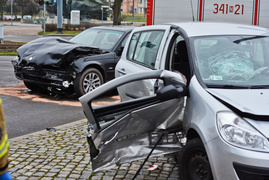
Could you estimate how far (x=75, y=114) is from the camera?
838cm

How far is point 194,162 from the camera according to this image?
4.06m

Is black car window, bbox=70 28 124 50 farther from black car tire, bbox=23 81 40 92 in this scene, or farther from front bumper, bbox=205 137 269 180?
front bumper, bbox=205 137 269 180

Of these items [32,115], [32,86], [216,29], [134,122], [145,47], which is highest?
[216,29]

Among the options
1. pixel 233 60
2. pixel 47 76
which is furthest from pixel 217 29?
pixel 47 76

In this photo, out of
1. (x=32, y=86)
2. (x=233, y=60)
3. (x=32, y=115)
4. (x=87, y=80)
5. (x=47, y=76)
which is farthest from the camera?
(x=32, y=86)

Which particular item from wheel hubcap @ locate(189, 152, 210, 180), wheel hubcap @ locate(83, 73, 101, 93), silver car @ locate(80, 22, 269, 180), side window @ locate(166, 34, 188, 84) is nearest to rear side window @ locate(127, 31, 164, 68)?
silver car @ locate(80, 22, 269, 180)

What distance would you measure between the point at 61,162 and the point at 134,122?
5.11 ft

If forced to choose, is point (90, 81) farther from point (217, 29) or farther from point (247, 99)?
point (247, 99)

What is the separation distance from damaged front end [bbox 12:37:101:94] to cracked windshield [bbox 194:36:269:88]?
5021 millimetres

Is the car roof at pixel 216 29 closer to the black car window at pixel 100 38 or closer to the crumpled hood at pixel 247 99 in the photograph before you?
the crumpled hood at pixel 247 99

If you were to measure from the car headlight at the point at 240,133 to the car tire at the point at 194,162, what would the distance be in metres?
0.39

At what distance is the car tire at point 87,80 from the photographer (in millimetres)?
9461

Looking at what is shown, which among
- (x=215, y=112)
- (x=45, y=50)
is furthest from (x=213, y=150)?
(x=45, y=50)

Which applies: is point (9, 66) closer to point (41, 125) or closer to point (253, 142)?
point (41, 125)
